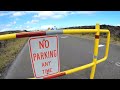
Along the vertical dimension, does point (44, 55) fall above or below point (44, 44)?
below

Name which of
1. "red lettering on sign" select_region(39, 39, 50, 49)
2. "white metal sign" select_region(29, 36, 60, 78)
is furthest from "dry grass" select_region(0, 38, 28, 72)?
"red lettering on sign" select_region(39, 39, 50, 49)

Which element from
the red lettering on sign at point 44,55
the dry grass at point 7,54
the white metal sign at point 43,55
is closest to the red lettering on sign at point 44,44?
the white metal sign at point 43,55

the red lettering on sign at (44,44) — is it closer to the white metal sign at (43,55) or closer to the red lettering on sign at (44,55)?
the white metal sign at (43,55)

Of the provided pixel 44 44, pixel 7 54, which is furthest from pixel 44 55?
pixel 7 54

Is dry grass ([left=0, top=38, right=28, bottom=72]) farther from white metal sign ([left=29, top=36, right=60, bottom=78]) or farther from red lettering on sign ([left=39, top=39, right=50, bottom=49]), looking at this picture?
red lettering on sign ([left=39, top=39, right=50, bottom=49])

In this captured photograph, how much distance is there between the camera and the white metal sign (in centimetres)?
556

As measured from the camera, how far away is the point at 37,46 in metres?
5.57

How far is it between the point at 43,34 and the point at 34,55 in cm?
45

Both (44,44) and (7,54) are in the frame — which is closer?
(44,44)

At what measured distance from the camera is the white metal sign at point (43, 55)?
5.56m

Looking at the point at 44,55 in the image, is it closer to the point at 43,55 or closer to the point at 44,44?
the point at 43,55

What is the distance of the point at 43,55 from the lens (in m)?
5.68

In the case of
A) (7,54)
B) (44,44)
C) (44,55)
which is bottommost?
(7,54)
